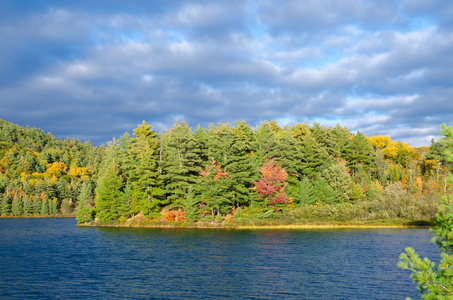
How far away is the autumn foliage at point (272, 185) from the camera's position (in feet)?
225

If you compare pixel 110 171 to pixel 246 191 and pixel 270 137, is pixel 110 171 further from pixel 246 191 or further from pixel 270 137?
pixel 270 137

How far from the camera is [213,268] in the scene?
32.1m

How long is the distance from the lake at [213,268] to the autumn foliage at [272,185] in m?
18.3

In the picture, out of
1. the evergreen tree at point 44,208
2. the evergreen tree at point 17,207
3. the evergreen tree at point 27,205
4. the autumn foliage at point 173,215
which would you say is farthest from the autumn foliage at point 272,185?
the evergreen tree at point 44,208

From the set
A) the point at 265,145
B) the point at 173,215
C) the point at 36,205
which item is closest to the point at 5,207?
the point at 36,205

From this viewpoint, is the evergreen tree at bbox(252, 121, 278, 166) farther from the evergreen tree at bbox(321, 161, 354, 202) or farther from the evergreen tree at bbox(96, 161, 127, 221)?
the evergreen tree at bbox(96, 161, 127, 221)

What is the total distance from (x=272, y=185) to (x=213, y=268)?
3844 cm

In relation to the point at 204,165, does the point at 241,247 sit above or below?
below

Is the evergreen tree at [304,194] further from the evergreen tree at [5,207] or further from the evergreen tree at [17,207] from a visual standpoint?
the evergreen tree at [5,207]

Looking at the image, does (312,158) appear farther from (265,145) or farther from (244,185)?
(244,185)

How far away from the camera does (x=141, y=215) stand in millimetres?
73312

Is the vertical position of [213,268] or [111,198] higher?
[111,198]

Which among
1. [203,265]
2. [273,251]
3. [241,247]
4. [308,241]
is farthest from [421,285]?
[308,241]

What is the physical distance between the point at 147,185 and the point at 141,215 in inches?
249
